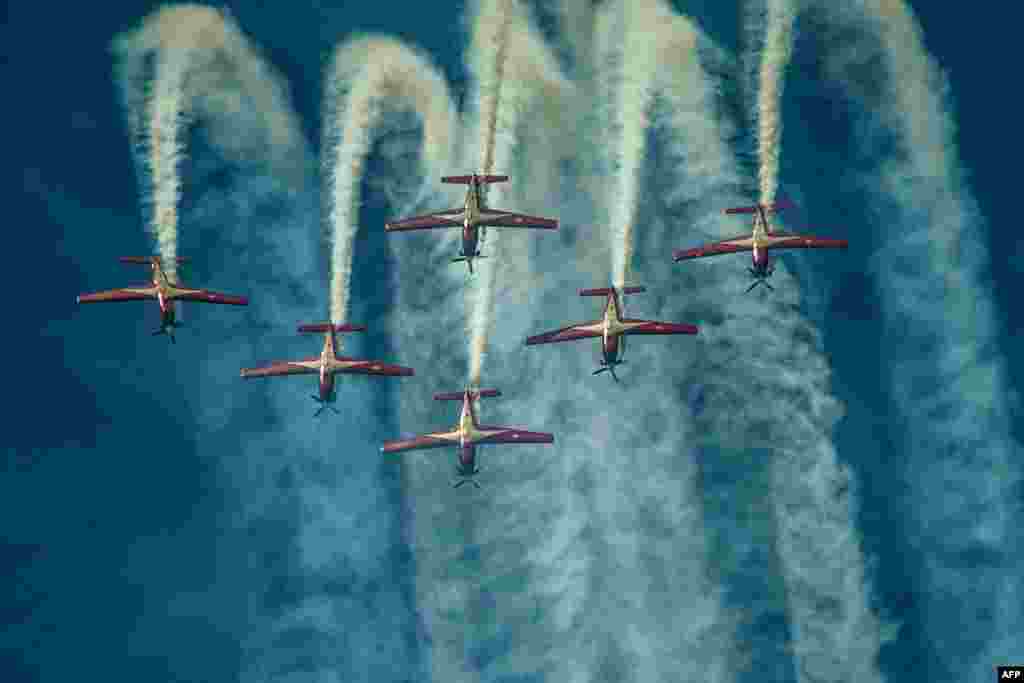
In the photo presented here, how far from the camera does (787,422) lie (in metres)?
81.4

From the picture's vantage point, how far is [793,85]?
3191 inches

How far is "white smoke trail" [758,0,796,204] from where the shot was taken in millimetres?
79500

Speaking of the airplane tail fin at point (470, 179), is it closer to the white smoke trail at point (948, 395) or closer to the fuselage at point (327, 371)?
the fuselage at point (327, 371)

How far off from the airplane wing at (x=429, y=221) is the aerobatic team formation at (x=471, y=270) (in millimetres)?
50

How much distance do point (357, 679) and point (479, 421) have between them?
14920 millimetres

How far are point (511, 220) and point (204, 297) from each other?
16.1 m

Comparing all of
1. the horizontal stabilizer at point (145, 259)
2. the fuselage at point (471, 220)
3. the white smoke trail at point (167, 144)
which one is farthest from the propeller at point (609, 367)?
the white smoke trail at point (167, 144)

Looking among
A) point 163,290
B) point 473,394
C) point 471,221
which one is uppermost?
point 471,221

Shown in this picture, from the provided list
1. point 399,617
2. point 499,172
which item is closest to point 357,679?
point 399,617

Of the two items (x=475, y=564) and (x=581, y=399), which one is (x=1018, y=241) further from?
(x=475, y=564)

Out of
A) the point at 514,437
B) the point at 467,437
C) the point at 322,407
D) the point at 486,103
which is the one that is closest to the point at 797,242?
the point at 486,103

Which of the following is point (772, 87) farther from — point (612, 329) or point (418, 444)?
point (418, 444)

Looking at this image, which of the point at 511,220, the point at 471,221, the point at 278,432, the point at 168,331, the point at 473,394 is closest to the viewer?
the point at 471,221

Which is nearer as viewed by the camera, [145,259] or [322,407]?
[145,259]
